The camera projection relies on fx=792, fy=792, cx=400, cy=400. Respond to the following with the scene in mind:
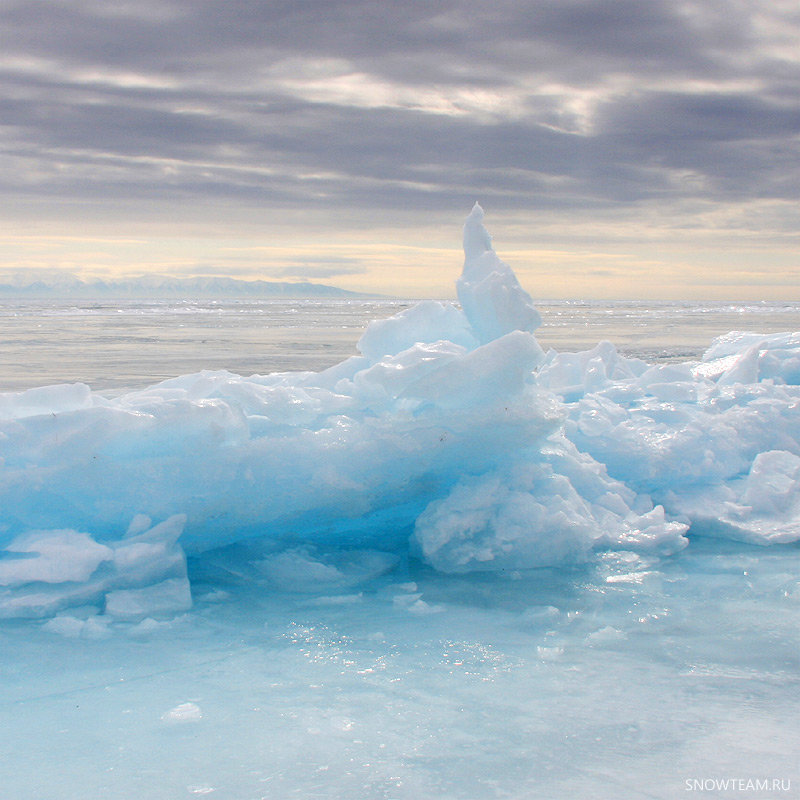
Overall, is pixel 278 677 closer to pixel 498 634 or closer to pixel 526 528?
pixel 498 634

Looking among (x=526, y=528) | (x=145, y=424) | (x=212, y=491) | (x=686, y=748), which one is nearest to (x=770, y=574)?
(x=526, y=528)

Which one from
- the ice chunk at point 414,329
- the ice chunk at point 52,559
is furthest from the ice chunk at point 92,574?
the ice chunk at point 414,329

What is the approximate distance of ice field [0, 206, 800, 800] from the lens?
2.39 meters

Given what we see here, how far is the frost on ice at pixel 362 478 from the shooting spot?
375cm

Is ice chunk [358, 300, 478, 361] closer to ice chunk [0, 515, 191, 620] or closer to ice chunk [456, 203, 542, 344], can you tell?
ice chunk [456, 203, 542, 344]

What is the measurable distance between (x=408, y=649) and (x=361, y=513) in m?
1.22

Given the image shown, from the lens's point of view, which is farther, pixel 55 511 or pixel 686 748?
pixel 55 511

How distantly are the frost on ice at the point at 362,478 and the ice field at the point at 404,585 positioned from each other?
2 cm

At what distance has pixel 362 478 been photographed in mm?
4137

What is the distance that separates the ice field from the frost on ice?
0.05ft

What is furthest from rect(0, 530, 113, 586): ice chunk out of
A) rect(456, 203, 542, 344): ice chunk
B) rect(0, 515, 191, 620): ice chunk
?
rect(456, 203, 542, 344): ice chunk

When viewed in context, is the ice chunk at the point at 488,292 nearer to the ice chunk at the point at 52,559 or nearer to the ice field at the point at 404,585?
the ice field at the point at 404,585

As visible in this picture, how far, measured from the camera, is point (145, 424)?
3.84 meters

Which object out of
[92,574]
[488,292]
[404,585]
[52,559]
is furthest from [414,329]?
[52,559]
